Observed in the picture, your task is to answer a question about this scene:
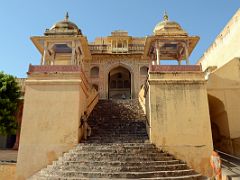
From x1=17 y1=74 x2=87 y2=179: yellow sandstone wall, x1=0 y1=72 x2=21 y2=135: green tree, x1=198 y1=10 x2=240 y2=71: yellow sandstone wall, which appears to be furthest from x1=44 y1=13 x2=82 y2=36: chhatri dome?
x1=198 y1=10 x2=240 y2=71: yellow sandstone wall

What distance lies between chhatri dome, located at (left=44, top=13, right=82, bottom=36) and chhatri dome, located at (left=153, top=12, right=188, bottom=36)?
4.86 m

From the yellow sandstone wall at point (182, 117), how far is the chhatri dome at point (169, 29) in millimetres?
3268

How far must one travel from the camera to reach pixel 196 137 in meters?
9.84

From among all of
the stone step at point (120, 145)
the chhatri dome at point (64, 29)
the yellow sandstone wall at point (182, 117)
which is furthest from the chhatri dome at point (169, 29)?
the stone step at point (120, 145)

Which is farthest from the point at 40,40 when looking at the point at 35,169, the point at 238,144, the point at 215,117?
the point at 238,144

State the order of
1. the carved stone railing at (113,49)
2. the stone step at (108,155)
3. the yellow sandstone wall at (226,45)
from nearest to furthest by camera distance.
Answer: the stone step at (108,155) → the yellow sandstone wall at (226,45) → the carved stone railing at (113,49)

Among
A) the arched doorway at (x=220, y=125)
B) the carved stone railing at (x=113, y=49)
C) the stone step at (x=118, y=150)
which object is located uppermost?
the carved stone railing at (x=113, y=49)

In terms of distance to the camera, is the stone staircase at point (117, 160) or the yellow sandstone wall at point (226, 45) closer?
the stone staircase at point (117, 160)

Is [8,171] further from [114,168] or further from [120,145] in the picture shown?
[114,168]

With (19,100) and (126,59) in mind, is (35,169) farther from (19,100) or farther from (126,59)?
(126,59)

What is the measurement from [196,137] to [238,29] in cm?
829

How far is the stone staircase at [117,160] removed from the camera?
754cm

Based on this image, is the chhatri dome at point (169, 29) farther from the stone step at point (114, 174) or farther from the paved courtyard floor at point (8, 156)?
the paved courtyard floor at point (8, 156)

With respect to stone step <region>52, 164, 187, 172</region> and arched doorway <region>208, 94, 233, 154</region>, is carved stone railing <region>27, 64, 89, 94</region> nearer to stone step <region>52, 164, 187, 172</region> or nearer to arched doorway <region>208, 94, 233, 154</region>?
stone step <region>52, 164, 187, 172</region>
